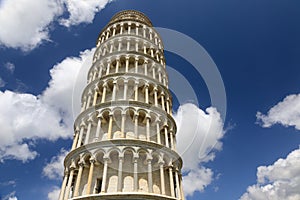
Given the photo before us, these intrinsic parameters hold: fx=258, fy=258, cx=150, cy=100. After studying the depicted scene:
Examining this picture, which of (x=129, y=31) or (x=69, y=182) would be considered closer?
(x=69, y=182)

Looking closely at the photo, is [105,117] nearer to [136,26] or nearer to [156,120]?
[156,120]

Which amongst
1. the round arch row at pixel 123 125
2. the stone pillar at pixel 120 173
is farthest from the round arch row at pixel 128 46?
the stone pillar at pixel 120 173

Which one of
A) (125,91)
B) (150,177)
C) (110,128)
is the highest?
(125,91)

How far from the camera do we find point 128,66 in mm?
23562

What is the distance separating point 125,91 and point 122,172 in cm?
670

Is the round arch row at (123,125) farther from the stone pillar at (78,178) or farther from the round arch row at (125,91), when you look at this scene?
the stone pillar at (78,178)

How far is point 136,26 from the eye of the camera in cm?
2823

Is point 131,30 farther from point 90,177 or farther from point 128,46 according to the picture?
point 90,177

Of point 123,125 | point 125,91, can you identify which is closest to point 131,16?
point 125,91

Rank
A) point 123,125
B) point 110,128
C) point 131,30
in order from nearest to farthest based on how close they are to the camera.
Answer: point 110,128 < point 123,125 < point 131,30

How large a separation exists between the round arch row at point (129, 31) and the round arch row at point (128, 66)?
14.1 ft

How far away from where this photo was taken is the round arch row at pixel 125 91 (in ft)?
68.9

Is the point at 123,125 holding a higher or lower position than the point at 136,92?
lower

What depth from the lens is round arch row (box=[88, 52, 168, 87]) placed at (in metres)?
23.4
